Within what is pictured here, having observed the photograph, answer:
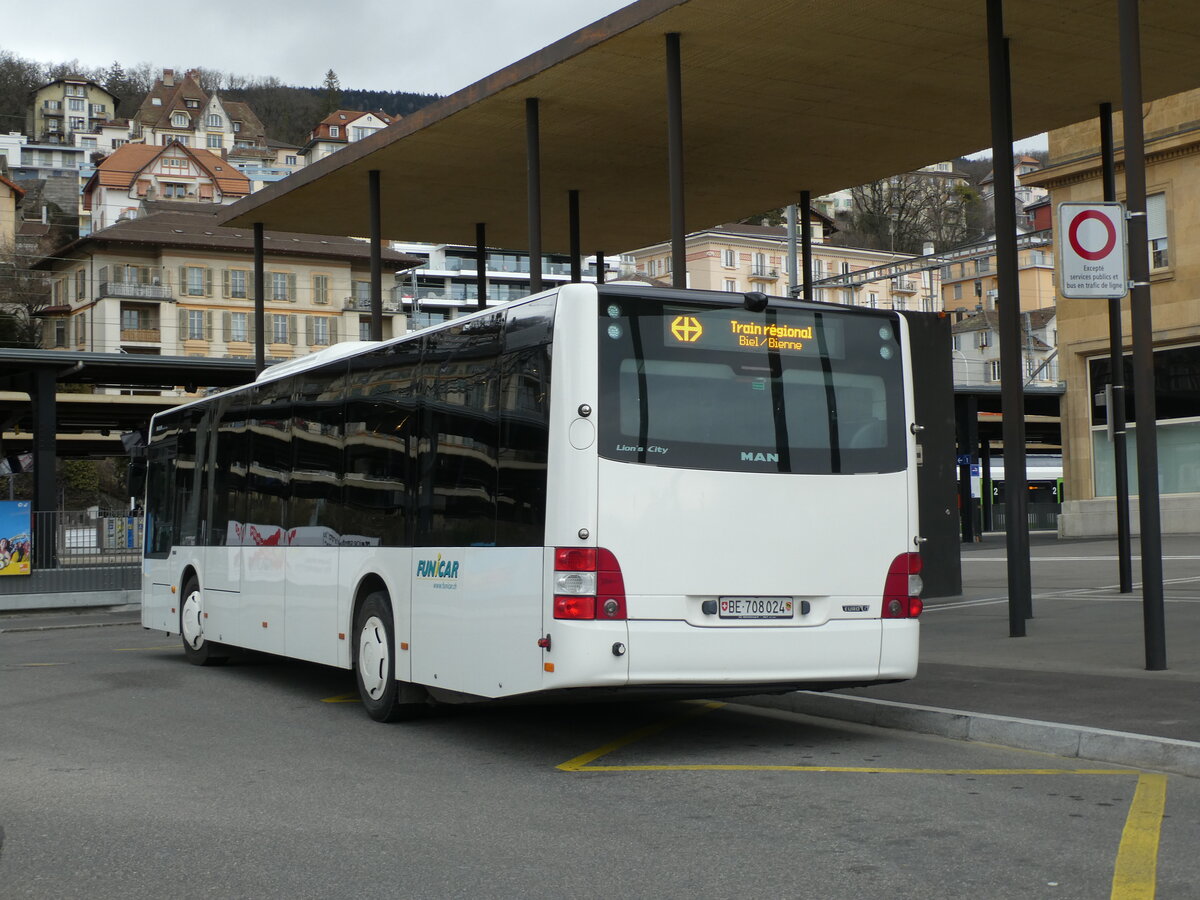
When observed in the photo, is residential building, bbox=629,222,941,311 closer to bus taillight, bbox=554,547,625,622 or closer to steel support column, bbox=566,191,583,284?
steel support column, bbox=566,191,583,284

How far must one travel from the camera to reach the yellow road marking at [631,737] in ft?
29.6

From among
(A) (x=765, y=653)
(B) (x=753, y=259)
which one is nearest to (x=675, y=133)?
(A) (x=765, y=653)

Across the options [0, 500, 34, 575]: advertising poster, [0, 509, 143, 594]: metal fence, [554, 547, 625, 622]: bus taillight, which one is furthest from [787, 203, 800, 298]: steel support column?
[554, 547, 625, 622]: bus taillight

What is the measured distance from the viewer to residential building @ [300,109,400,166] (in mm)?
170875

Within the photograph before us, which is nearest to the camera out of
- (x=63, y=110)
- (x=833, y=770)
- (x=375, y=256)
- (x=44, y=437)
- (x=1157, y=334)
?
(x=833, y=770)

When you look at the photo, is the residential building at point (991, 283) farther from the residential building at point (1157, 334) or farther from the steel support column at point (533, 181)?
the steel support column at point (533, 181)

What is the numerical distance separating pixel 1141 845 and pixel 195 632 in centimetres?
1214

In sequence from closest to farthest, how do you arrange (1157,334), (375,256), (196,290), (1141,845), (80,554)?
(1141,845) → (375,256) → (80,554) → (1157,334) → (196,290)

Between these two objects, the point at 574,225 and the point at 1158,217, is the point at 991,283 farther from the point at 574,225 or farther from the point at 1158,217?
the point at 574,225

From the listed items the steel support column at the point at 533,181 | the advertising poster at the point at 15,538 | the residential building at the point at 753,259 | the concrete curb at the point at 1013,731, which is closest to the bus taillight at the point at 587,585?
the concrete curb at the point at 1013,731

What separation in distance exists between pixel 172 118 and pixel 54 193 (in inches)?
778

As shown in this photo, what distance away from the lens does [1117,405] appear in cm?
1830

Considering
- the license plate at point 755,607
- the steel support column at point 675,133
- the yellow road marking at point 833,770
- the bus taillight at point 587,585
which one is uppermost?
the steel support column at point 675,133

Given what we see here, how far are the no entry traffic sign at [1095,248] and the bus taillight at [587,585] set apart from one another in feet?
17.4
